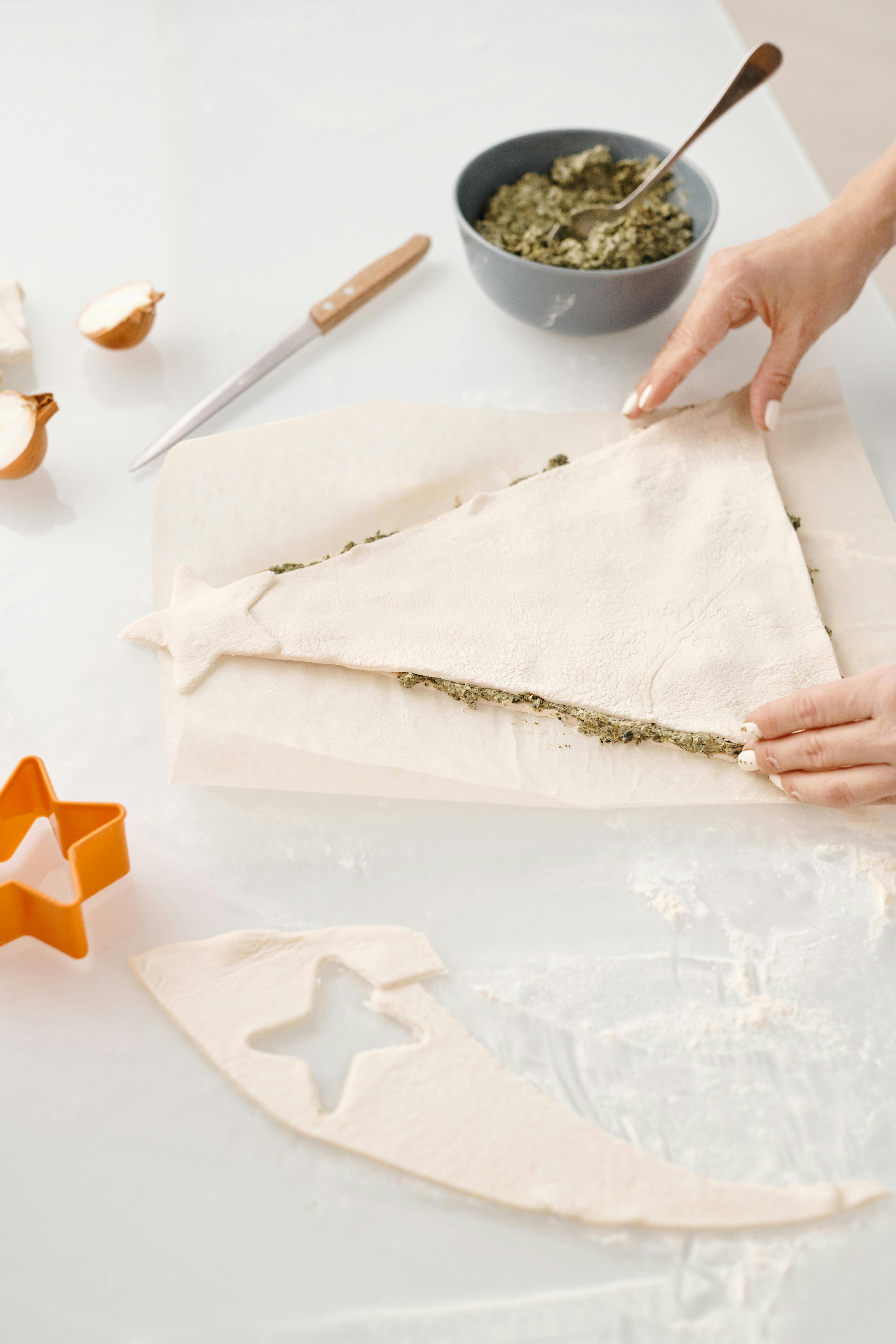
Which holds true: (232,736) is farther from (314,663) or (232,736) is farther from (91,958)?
(91,958)

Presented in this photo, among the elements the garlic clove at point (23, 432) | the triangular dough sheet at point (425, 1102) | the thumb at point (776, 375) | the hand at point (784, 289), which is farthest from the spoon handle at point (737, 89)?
the triangular dough sheet at point (425, 1102)

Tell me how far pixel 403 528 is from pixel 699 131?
2.37ft

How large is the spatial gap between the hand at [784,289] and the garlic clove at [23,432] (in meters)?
0.83

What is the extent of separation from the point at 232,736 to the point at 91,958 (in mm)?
284

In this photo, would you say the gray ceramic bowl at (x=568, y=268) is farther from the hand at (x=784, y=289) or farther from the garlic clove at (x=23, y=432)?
the garlic clove at (x=23, y=432)

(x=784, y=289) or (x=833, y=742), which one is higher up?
(x=784, y=289)

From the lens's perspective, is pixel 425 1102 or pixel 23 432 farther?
pixel 23 432

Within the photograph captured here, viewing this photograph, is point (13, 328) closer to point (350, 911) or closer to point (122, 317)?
point (122, 317)

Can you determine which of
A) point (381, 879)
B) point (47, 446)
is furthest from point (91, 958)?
point (47, 446)

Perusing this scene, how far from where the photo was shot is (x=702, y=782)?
1.14 m

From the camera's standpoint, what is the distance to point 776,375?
1.40 meters

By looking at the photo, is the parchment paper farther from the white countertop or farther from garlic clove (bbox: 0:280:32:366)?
garlic clove (bbox: 0:280:32:366)

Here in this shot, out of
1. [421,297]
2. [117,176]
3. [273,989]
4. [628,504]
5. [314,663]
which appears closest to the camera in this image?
[273,989]

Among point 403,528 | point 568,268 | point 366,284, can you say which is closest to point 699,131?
point 568,268
